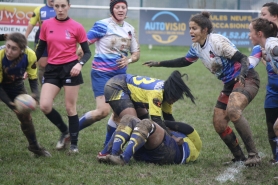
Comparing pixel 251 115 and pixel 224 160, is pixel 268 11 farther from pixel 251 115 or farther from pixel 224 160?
pixel 251 115

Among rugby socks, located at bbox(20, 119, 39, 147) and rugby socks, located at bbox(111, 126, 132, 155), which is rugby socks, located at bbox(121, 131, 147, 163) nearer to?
rugby socks, located at bbox(111, 126, 132, 155)

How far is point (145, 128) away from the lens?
517 cm

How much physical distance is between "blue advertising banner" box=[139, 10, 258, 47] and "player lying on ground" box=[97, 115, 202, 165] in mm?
13308

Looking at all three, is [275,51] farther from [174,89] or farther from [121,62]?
[121,62]

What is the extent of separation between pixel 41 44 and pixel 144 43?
13183 millimetres

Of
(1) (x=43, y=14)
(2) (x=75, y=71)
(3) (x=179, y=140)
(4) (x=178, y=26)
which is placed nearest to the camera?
(3) (x=179, y=140)

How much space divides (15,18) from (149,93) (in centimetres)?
1249

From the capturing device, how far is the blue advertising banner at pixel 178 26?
18.7 metres

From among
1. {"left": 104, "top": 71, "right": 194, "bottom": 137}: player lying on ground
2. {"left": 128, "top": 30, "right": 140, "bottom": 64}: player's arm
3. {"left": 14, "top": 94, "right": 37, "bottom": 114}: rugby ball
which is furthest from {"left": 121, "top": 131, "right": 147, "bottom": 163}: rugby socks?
{"left": 128, "top": 30, "right": 140, "bottom": 64}: player's arm

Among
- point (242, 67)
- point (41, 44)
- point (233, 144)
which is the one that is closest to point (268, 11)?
point (242, 67)

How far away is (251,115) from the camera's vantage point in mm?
8820

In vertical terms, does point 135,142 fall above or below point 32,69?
below

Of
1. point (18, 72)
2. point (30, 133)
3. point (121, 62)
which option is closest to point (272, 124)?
point (121, 62)

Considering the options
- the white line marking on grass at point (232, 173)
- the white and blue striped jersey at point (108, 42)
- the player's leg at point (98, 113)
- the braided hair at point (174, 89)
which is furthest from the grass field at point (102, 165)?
the white and blue striped jersey at point (108, 42)
